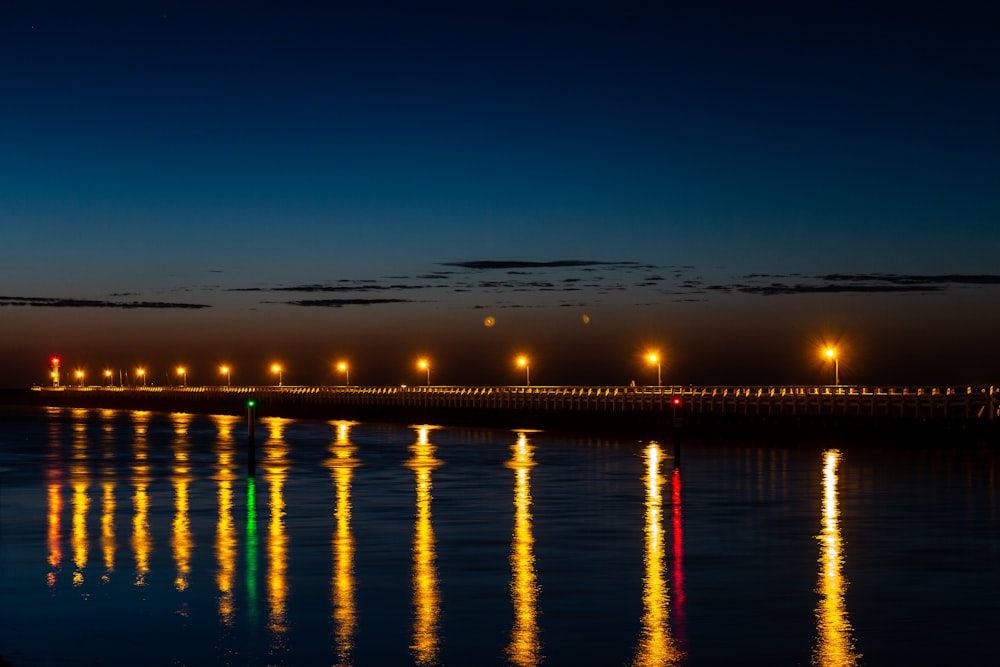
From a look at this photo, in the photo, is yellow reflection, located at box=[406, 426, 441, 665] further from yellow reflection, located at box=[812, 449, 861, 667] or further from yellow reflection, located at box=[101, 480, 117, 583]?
yellow reflection, located at box=[101, 480, 117, 583]

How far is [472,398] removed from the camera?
→ 117 m

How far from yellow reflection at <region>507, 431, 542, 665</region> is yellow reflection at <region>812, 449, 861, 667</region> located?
265cm

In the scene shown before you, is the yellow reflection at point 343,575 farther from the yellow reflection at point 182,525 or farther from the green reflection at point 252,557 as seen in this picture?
the yellow reflection at point 182,525

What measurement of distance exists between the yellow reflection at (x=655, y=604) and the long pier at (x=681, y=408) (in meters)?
17.0

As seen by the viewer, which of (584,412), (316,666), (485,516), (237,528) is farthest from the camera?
(584,412)

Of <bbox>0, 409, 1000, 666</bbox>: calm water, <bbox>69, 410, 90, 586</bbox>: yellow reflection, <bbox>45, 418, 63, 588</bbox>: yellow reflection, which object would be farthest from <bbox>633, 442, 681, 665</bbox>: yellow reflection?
<bbox>45, 418, 63, 588</bbox>: yellow reflection

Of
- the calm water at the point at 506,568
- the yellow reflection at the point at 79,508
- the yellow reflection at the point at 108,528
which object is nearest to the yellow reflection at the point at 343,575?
the calm water at the point at 506,568

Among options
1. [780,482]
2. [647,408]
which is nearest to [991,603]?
[780,482]

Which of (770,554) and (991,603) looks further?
(770,554)

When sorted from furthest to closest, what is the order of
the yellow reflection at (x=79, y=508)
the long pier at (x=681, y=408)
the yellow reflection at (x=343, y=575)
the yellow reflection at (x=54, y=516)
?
the long pier at (x=681, y=408), the yellow reflection at (x=79, y=508), the yellow reflection at (x=54, y=516), the yellow reflection at (x=343, y=575)

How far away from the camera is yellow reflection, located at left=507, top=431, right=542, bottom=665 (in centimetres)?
1369

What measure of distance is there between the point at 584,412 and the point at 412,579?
217 feet

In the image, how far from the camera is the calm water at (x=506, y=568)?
1399 centimetres

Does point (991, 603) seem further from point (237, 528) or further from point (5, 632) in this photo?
point (237, 528)
